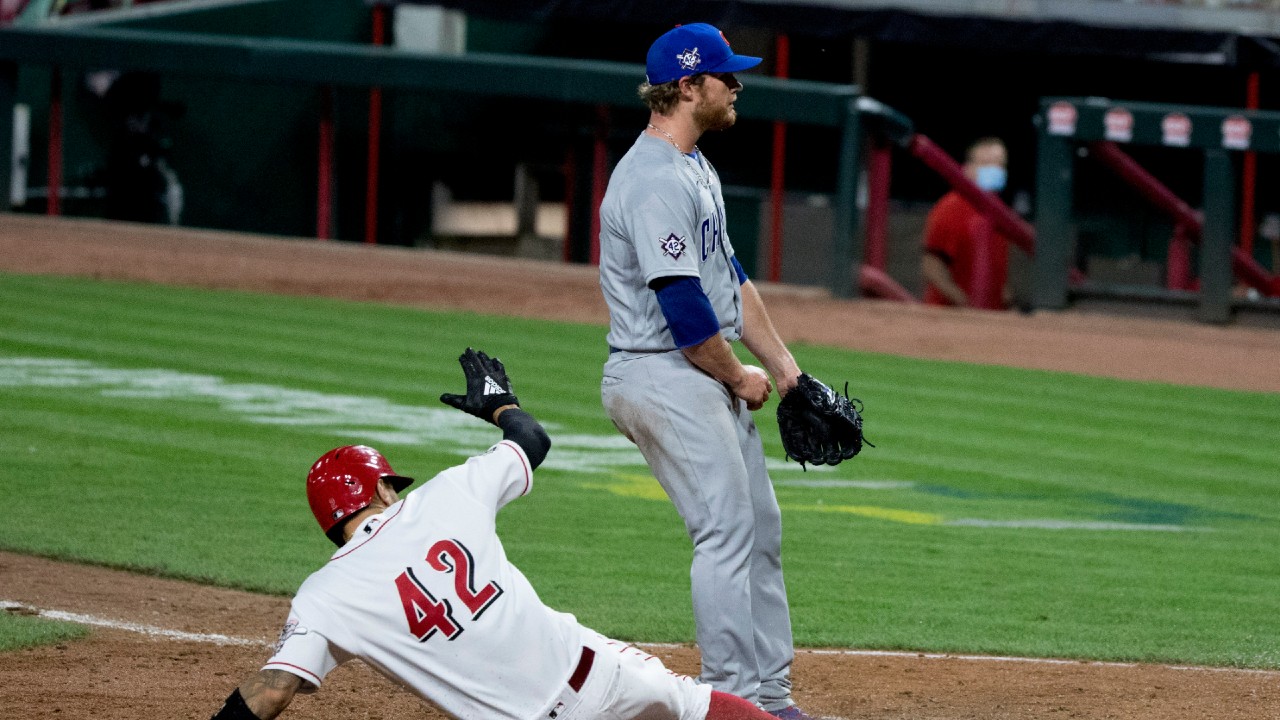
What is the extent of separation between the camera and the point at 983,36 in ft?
63.4

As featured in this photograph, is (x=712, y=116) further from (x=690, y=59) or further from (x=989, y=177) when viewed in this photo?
(x=989, y=177)

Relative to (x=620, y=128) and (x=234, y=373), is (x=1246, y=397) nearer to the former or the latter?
(x=234, y=373)

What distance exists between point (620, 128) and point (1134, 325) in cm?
706

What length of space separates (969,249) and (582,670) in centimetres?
1225

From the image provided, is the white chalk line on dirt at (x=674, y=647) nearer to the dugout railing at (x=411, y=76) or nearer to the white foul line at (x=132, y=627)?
the white foul line at (x=132, y=627)

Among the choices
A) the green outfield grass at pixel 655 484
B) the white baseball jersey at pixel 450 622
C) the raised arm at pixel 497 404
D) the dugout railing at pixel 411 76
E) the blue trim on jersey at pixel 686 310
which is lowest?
the green outfield grass at pixel 655 484

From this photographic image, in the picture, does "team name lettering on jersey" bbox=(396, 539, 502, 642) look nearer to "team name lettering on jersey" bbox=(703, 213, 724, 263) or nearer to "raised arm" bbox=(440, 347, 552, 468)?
"raised arm" bbox=(440, 347, 552, 468)

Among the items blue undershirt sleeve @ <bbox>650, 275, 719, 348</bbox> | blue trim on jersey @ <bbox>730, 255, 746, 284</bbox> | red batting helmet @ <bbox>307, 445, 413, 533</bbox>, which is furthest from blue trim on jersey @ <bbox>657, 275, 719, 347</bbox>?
red batting helmet @ <bbox>307, 445, 413, 533</bbox>

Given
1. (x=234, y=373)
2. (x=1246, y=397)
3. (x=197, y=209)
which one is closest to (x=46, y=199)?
(x=197, y=209)

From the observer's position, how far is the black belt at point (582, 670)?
13.7ft

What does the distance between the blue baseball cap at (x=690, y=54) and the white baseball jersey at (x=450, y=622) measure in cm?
119

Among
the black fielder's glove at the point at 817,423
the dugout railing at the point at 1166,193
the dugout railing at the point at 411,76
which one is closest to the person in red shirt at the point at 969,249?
the dugout railing at the point at 1166,193

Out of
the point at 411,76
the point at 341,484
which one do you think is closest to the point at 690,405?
the point at 341,484

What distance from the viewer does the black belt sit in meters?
4.19
